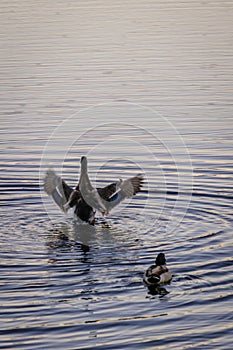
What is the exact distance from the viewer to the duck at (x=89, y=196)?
658 inches

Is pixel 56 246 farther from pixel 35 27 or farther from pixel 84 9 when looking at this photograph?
pixel 84 9

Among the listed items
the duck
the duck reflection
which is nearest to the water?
the duck reflection

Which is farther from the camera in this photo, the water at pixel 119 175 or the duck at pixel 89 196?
the duck at pixel 89 196

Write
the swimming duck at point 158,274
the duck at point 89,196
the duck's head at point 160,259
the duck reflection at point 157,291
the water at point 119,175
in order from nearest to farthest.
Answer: the water at point 119,175
the swimming duck at point 158,274
the duck reflection at point 157,291
the duck's head at point 160,259
the duck at point 89,196

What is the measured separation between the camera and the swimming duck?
1266 cm

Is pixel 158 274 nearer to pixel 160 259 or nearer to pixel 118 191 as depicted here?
pixel 160 259

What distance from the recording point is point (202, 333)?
450 inches

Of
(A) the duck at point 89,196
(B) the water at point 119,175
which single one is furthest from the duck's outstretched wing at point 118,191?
(B) the water at point 119,175

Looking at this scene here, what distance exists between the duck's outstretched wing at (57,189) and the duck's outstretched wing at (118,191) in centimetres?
64

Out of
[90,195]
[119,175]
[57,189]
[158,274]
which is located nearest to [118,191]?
[90,195]

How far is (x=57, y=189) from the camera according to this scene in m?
16.9

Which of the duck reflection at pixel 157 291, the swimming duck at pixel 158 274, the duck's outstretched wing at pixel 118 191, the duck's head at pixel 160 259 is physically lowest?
the duck reflection at pixel 157 291

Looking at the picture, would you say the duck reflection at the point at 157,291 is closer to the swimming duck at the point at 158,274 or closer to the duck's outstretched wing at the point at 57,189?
the swimming duck at the point at 158,274

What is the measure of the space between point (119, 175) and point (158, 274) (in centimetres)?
706
